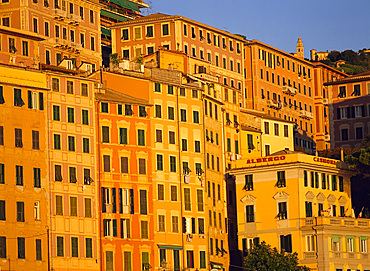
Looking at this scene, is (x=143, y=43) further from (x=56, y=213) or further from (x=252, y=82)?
(x=56, y=213)

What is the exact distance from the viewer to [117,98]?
114 m

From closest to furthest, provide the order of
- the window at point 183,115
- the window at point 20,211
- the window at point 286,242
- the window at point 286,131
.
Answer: the window at point 20,211 → the window at point 286,242 → the window at point 183,115 → the window at point 286,131

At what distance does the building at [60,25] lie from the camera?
5246 inches

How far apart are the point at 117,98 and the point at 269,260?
22.1 meters

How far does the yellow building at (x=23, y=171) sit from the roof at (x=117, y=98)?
7.95m

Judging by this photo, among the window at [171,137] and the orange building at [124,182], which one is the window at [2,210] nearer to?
the orange building at [124,182]

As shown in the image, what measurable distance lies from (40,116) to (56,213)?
29.5ft

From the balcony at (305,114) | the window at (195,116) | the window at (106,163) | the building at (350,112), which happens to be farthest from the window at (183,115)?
the balcony at (305,114)

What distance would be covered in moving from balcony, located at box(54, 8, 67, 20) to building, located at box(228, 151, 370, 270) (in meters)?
30.6

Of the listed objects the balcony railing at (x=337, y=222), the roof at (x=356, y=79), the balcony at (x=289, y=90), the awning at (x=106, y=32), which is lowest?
the balcony railing at (x=337, y=222)

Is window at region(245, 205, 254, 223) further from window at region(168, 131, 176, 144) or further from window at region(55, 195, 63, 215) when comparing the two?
window at region(55, 195, 63, 215)

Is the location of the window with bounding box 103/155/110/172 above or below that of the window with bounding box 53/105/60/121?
below

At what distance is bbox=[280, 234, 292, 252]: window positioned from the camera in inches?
4707

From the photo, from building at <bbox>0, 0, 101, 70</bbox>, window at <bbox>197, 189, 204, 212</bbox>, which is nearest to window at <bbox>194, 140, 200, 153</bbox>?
window at <bbox>197, 189, 204, 212</bbox>
